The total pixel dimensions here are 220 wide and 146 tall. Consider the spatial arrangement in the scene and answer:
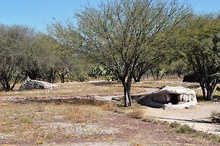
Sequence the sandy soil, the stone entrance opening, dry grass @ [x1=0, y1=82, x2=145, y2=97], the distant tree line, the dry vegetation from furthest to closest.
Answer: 1. dry grass @ [x1=0, y1=82, x2=145, y2=97]
2. the stone entrance opening
3. the distant tree line
4. the sandy soil
5. the dry vegetation

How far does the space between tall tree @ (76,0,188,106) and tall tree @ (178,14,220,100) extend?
1.70 m

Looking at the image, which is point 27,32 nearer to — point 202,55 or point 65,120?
point 202,55

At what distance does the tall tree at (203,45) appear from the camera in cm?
1988

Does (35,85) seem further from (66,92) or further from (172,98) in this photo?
(172,98)

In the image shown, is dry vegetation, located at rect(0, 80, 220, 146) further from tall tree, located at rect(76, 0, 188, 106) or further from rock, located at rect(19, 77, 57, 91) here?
rock, located at rect(19, 77, 57, 91)

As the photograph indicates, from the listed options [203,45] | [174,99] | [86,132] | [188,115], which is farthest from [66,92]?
[86,132]

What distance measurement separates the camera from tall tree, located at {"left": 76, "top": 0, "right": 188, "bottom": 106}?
1789 cm

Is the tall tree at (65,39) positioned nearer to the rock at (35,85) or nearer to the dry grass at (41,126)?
the dry grass at (41,126)

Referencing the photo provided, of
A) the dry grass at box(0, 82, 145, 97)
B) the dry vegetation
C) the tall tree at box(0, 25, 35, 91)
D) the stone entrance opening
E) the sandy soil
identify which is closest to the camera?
the dry vegetation

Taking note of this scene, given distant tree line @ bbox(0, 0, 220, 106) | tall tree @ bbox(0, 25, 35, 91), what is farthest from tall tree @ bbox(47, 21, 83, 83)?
tall tree @ bbox(0, 25, 35, 91)

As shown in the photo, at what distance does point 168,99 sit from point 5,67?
750 inches

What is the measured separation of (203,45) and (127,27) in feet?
24.1

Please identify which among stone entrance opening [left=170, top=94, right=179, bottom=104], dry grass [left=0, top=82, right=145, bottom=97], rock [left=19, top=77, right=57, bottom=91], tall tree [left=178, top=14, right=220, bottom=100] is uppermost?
tall tree [left=178, top=14, right=220, bottom=100]

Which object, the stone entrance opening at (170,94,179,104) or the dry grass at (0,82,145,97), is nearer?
the stone entrance opening at (170,94,179,104)
